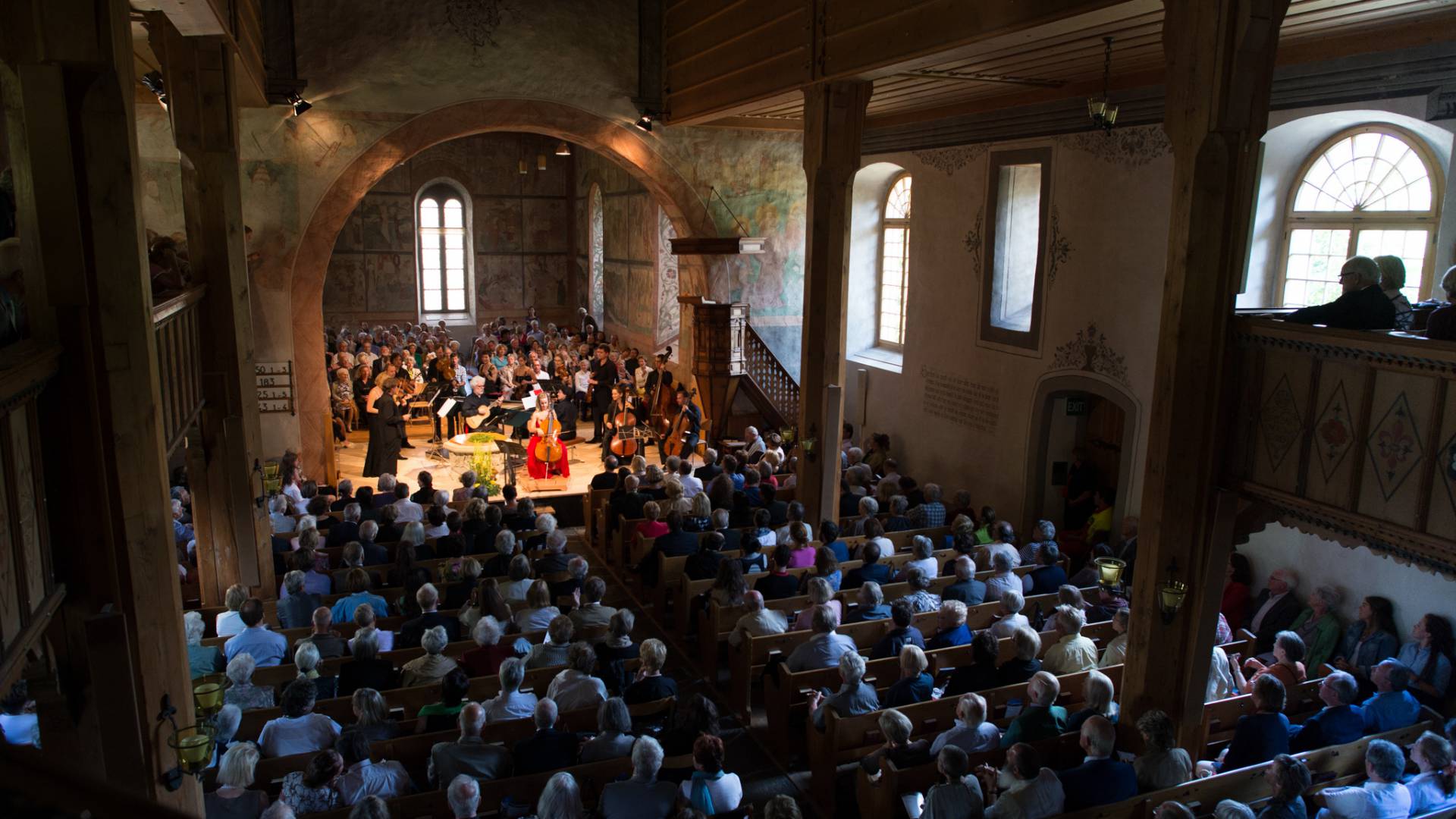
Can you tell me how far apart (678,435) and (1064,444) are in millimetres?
5889

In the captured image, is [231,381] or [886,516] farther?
[886,516]

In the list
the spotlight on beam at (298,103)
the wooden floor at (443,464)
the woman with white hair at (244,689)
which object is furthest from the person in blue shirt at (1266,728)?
the spotlight on beam at (298,103)

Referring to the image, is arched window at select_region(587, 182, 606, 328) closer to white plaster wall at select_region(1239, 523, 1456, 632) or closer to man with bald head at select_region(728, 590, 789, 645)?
man with bald head at select_region(728, 590, 789, 645)

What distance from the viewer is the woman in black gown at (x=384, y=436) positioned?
548 inches

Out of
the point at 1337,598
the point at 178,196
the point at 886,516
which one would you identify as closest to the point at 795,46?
the point at 886,516

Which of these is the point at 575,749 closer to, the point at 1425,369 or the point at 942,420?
the point at 1425,369

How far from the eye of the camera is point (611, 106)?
49.7ft

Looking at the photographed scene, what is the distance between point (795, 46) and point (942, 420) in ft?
18.0

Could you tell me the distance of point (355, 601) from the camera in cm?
758

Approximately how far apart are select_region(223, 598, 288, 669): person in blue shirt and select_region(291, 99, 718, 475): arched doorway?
7739 mm

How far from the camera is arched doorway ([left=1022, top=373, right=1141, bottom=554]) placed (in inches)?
458

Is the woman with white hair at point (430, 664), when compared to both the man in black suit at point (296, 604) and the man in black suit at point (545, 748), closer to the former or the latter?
the man in black suit at point (545, 748)

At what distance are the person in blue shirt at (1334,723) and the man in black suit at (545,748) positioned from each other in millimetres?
4187

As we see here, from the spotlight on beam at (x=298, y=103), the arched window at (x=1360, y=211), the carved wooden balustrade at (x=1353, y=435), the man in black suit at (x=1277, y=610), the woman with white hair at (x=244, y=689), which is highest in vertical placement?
the spotlight on beam at (x=298, y=103)
